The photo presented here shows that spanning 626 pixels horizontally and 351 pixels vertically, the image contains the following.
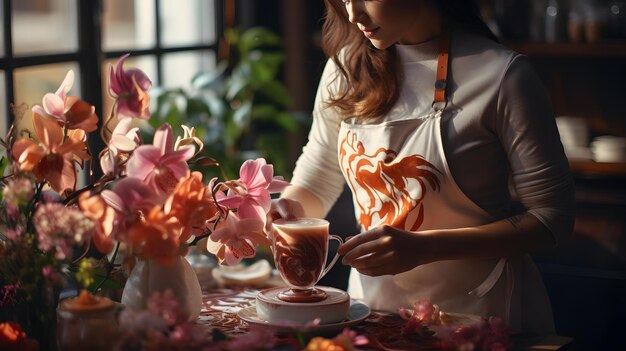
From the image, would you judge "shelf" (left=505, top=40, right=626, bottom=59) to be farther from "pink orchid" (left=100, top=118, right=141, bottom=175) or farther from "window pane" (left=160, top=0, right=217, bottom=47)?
"pink orchid" (left=100, top=118, right=141, bottom=175)

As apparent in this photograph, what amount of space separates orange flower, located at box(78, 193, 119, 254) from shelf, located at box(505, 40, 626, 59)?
2.68 meters

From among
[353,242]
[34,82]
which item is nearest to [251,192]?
[353,242]

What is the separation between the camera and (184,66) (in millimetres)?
3852

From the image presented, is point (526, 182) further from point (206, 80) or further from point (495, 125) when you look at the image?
point (206, 80)

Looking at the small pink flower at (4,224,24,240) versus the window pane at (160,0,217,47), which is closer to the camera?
the small pink flower at (4,224,24,240)

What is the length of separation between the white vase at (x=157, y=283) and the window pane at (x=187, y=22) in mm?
2214

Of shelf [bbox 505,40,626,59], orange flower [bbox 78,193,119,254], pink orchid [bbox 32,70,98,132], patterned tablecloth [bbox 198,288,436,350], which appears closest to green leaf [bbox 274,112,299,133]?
shelf [bbox 505,40,626,59]

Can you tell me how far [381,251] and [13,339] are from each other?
1.91ft

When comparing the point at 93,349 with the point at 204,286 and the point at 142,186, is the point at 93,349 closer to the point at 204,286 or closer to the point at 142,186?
the point at 142,186

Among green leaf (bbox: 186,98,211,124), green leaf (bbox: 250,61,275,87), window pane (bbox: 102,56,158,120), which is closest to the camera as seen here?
window pane (bbox: 102,56,158,120)

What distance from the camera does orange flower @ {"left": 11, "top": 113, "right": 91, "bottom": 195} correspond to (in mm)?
1459

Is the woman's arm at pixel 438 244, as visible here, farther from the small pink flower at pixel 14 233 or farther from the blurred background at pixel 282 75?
the blurred background at pixel 282 75

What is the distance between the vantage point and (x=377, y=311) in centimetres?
173

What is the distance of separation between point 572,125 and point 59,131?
2.63 m
